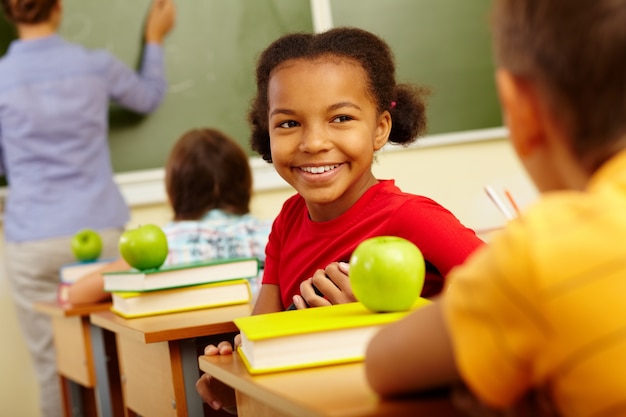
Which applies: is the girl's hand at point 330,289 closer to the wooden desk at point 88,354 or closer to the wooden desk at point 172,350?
the wooden desk at point 172,350

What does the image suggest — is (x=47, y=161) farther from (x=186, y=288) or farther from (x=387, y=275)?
(x=387, y=275)

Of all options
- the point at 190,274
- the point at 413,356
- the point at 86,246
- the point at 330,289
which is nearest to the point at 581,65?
the point at 413,356

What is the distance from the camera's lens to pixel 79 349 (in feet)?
10.3

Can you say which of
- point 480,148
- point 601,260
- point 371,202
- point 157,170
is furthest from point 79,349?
point 601,260

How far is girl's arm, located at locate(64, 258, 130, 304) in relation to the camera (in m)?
2.81

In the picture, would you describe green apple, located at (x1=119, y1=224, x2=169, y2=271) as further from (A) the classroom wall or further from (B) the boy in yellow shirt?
(A) the classroom wall

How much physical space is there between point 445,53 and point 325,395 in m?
3.81

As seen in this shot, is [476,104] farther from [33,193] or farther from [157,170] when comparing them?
[33,193]

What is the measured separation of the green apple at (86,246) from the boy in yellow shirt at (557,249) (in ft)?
8.47

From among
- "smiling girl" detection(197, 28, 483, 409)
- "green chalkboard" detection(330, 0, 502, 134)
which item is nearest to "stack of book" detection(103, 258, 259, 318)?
"smiling girl" detection(197, 28, 483, 409)

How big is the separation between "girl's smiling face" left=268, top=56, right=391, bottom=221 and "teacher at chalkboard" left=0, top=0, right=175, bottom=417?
2.18 metres

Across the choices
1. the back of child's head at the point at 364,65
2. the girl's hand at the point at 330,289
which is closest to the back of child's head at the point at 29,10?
the back of child's head at the point at 364,65

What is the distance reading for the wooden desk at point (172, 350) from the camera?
1929 mm

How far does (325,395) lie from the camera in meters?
0.99
